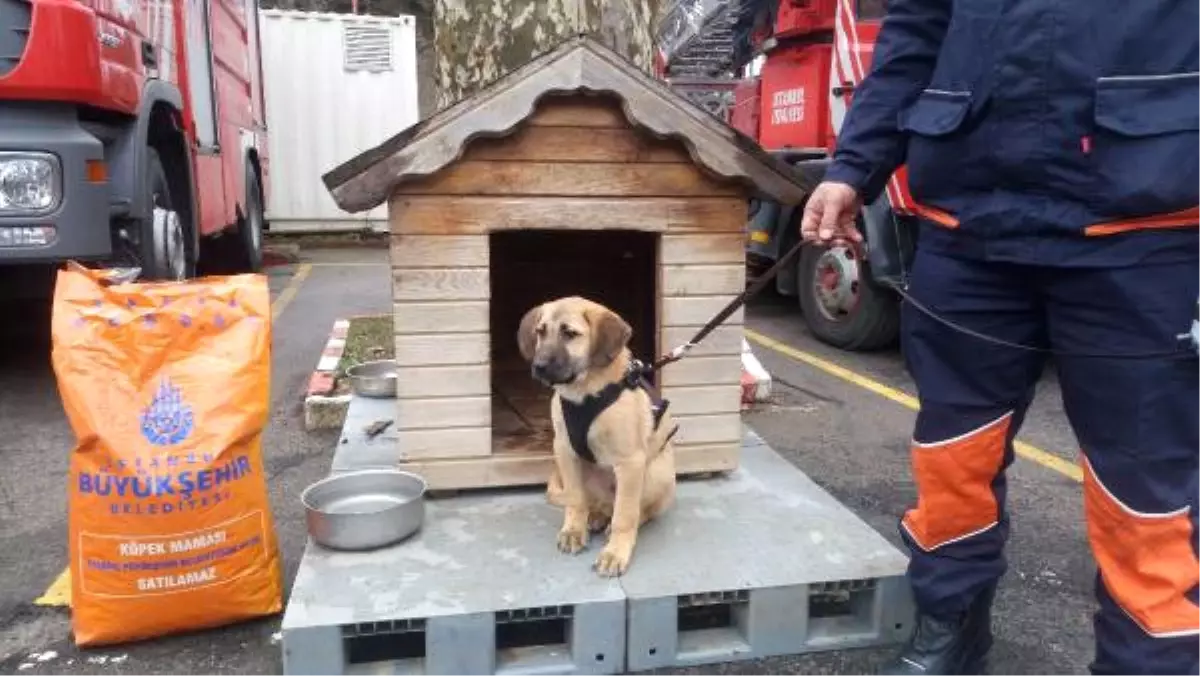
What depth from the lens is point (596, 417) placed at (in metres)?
2.47

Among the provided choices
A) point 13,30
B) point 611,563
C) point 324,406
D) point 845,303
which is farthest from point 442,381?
point 845,303

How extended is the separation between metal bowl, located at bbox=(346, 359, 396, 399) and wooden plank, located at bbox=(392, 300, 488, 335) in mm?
1123

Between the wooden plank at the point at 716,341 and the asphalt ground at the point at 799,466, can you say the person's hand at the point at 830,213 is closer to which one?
the wooden plank at the point at 716,341

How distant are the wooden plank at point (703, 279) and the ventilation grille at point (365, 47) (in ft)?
→ 32.2

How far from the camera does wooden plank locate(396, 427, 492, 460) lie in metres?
2.86

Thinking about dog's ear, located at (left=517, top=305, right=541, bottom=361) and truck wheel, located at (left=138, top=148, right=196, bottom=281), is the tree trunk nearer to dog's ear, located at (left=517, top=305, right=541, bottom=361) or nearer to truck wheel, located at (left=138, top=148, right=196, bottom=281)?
dog's ear, located at (left=517, top=305, right=541, bottom=361)

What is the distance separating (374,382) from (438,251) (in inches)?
52.9

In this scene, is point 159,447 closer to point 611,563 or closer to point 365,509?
point 365,509

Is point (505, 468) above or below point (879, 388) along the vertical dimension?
above

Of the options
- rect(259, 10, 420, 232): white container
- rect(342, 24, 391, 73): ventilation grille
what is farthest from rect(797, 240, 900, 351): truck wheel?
rect(342, 24, 391, 73): ventilation grille

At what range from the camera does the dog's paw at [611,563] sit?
2332 millimetres

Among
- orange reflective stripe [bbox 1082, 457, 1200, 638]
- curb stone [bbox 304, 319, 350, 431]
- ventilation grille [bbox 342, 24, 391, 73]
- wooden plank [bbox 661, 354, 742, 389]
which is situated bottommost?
curb stone [bbox 304, 319, 350, 431]

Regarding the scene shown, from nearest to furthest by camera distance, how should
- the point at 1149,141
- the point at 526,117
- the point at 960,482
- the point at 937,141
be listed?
1. the point at 1149,141
2. the point at 937,141
3. the point at 960,482
4. the point at 526,117

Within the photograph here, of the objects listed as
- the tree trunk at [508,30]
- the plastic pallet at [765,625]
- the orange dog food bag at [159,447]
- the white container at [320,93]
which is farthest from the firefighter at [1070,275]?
the white container at [320,93]
